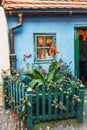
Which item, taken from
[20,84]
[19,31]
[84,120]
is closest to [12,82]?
[20,84]

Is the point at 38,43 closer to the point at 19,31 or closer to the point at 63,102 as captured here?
the point at 19,31

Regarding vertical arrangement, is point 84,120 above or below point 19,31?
below

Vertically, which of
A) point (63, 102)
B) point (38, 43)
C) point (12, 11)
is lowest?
point (63, 102)

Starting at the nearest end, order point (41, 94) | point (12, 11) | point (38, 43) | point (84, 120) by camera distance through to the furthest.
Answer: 1. point (41, 94)
2. point (84, 120)
3. point (12, 11)
4. point (38, 43)

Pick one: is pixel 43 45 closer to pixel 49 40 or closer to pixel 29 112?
pixel 49 40

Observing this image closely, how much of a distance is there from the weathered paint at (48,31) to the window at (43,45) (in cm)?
14

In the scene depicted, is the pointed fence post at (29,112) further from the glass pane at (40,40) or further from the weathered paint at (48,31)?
the glass pane at (40,40)

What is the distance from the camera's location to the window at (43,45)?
27.1 feet

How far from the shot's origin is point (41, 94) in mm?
5398

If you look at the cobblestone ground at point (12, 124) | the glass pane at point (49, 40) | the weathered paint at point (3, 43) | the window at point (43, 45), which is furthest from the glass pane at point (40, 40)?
the cobblestone ground at point (12, 124)

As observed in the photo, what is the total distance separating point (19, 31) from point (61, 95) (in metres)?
3.38

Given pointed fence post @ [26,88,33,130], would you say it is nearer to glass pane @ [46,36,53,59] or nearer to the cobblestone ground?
the cobblestone ground

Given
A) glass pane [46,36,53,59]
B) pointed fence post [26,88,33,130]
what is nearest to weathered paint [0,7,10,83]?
glass pane [46,36,53,59]

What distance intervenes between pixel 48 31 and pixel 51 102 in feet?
11.3
